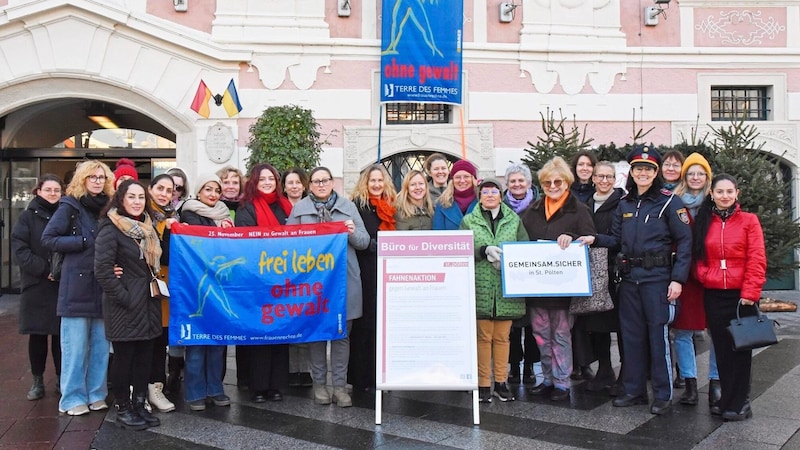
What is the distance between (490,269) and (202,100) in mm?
7384

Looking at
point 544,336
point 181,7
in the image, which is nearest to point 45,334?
point 544,336

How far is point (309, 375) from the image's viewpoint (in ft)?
20.6

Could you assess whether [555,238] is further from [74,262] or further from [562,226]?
[74,262]

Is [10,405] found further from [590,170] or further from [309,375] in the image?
[590,170]

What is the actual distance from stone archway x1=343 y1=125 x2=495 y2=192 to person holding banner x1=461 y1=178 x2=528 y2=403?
6214 mm

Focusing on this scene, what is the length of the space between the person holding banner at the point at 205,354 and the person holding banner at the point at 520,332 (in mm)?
2566

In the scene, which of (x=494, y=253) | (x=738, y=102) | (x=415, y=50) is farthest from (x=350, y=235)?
(x=738, y=102)

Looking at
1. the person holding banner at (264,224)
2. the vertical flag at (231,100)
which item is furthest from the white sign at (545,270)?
the vertical flag at (231,100)

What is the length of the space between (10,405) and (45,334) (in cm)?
65

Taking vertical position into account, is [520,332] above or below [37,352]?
above

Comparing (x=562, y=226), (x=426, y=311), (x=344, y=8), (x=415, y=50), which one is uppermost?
(x=344, y=8)

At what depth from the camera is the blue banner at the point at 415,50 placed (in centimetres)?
1167

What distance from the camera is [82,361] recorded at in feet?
17.7

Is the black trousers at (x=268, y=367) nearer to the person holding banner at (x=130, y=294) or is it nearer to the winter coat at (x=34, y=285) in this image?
the person holding banner at (x=130, y=294)
